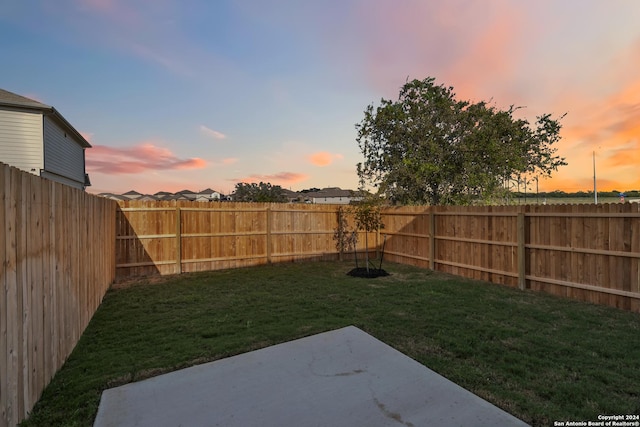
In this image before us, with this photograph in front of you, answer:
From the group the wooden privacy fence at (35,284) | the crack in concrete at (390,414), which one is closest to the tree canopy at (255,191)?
the wooden privacy fence at (35,284)

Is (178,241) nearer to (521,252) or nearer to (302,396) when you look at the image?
(302,396)

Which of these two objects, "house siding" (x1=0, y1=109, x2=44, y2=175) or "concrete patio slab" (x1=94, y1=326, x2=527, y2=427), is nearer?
"concrete patio slab" (x1=94, y1=326, x2=527, y2=427)

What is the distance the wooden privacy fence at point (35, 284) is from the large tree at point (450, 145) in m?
10.6

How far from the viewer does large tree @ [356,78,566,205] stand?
1273cm

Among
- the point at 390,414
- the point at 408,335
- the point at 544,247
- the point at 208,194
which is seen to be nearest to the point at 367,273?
the point at 544,247

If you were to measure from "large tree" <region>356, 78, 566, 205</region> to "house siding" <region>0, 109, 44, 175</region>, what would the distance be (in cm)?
1224

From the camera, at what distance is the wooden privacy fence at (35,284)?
6.53 ft

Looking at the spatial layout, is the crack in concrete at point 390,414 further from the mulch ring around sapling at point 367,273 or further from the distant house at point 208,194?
the distant house at point 208,194

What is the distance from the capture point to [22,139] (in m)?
11.2

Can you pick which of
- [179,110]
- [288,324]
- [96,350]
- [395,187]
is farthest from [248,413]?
[395,187]

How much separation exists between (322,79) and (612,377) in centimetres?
966

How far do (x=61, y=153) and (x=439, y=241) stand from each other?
15268 millimetres

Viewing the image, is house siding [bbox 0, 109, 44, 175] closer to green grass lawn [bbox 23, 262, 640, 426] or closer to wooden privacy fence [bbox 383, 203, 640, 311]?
green grass lawn [bbox 23, 262, 640, 426]

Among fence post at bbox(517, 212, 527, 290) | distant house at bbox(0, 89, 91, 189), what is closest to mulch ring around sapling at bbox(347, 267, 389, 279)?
fence post at bbox(517, 212, 527, 290)
